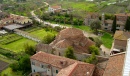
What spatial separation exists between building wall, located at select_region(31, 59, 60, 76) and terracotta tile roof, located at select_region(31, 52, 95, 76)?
0.67m

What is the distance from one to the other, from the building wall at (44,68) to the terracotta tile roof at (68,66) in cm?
67

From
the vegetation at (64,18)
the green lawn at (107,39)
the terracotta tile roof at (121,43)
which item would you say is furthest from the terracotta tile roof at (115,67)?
the vegetation at (64,18)

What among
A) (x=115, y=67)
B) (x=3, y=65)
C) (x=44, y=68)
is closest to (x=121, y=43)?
(x=44, y=68)

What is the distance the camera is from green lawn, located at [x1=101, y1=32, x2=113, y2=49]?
4694cm

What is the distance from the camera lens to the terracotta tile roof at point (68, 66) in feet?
89.6

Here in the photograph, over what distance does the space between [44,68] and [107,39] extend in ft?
81.2

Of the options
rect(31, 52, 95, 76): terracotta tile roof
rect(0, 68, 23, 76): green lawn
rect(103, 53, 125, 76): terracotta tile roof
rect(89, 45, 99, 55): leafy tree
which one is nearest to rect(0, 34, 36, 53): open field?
rect(0, 68, 23, 76): green lawn

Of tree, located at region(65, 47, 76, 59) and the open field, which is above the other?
tree, located at region(65, 47, 76, 59)

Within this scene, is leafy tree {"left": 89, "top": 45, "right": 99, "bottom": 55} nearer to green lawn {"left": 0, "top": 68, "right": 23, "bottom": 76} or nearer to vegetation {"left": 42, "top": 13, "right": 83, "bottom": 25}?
green lawn {"left": 0, "top": 68, "right": 23, "bottom": 76}

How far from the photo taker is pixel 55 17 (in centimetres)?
7206

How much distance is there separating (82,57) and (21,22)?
36341 mm

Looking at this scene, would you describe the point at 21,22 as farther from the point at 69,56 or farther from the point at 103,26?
the point at 69,56

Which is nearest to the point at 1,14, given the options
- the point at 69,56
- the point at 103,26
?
the point at 103,26

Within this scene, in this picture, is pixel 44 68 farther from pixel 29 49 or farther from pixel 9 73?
pixel 29 49
